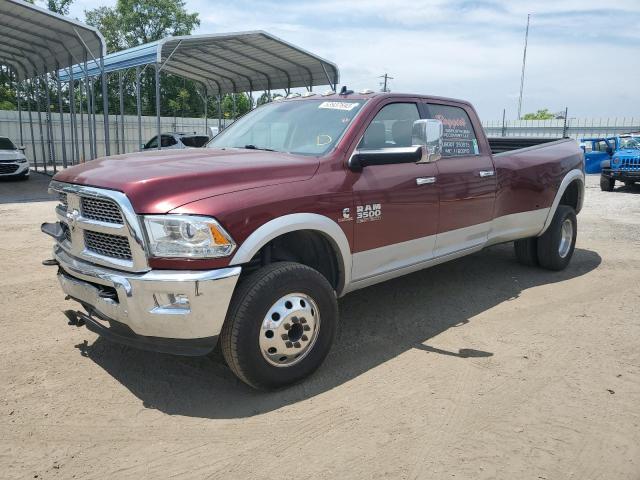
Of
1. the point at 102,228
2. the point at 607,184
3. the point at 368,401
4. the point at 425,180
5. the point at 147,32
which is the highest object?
the point at 147,32

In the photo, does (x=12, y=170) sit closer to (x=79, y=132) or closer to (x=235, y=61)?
(x=235, y=61)

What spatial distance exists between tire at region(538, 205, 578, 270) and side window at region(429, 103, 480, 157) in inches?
69.7

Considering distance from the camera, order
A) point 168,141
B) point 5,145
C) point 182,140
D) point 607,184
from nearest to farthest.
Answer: point 607,184 < point 182,140 < point 5,145 < point 168,141

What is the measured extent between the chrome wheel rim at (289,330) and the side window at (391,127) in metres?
1.33

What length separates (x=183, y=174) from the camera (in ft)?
10.4

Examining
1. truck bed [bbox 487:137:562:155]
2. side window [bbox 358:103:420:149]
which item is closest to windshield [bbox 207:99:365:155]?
side window [bbox 358:103:420:149]

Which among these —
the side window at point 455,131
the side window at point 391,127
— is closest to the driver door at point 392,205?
the side window at point 391,127

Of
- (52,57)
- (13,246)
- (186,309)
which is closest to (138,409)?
(186,309)

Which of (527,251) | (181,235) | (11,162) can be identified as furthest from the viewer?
(11,162)

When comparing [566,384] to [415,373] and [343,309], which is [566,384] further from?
[343,309]

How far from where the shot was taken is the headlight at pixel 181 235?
296 centimetres

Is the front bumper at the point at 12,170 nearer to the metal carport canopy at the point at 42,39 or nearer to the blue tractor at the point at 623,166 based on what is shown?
the metal carport canopy at the point at 42,39

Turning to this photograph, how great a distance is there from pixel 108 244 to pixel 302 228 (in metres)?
1.19

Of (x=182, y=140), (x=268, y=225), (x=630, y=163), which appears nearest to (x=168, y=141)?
(x=182, y=140)
